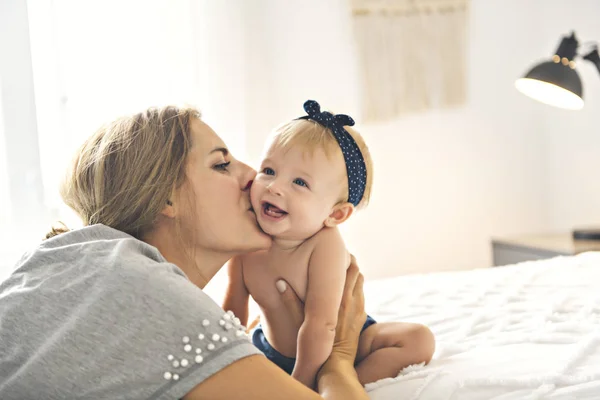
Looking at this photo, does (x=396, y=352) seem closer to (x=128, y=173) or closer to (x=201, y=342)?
(x=201, y=342)

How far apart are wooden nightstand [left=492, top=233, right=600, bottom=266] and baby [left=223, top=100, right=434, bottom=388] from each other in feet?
6.18

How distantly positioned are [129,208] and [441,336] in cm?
80

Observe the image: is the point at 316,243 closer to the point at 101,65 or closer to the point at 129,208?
the point at 129,208

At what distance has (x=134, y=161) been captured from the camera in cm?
125

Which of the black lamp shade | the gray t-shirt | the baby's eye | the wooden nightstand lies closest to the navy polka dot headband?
the baby's eye

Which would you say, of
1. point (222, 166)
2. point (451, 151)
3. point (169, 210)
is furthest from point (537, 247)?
point (169, 210)

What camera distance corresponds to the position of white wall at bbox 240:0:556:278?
12.0 feet

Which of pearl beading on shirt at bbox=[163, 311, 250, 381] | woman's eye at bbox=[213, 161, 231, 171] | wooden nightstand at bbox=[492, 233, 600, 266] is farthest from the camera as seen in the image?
wooden nightstand at bbox=[492, 233, 600, 266]

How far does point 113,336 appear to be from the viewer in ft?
3.12

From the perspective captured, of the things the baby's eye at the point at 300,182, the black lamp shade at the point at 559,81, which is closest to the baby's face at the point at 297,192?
the baby's eye at the point at 300,182

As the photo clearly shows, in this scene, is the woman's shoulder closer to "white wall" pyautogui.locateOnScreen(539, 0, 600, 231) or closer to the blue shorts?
the blue shorts

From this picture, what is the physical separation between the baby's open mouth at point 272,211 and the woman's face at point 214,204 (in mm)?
30

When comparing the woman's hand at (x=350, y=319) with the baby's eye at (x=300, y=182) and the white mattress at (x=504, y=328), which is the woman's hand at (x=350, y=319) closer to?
the white mattress at (x=504, y=328)

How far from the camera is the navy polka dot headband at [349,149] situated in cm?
147
